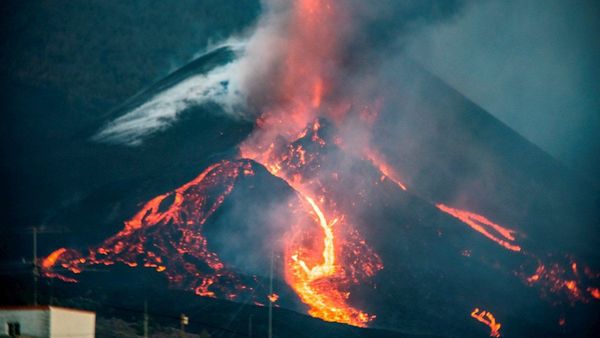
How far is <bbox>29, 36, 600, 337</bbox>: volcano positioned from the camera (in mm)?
70625

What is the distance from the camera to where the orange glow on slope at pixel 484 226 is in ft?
276

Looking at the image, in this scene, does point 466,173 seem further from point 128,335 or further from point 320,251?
point 128,335

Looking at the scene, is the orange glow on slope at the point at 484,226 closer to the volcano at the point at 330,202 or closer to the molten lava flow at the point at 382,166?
the volcano at the point at 330,202

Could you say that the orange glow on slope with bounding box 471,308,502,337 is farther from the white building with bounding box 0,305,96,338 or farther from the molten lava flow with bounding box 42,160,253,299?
the white building with bounding box 0,305,96,338

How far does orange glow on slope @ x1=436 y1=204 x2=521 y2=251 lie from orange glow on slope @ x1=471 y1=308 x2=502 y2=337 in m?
11.6

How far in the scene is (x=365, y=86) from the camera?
322ft

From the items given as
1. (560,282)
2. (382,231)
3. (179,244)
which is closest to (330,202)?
(382,231)

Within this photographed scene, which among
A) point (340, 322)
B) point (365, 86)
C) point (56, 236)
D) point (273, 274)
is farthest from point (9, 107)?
point (340, 322)

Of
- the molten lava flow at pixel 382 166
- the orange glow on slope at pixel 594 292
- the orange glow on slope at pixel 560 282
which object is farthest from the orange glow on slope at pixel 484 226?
the orange glow on slope at pixel 594 292

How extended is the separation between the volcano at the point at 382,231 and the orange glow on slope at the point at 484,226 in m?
0.16

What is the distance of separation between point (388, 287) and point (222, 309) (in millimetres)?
14410

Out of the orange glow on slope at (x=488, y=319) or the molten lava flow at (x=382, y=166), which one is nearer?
the orange glow on slope at (x=488, y=319)

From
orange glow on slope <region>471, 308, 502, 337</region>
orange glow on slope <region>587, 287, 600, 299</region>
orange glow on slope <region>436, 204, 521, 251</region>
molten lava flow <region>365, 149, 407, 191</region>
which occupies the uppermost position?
molten lava flow <region>365, 149, 407, 191</region>

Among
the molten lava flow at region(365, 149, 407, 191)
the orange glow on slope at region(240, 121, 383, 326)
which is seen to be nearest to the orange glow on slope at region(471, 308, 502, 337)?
the orange glow on slope at region(240, 121, 383, 326)
